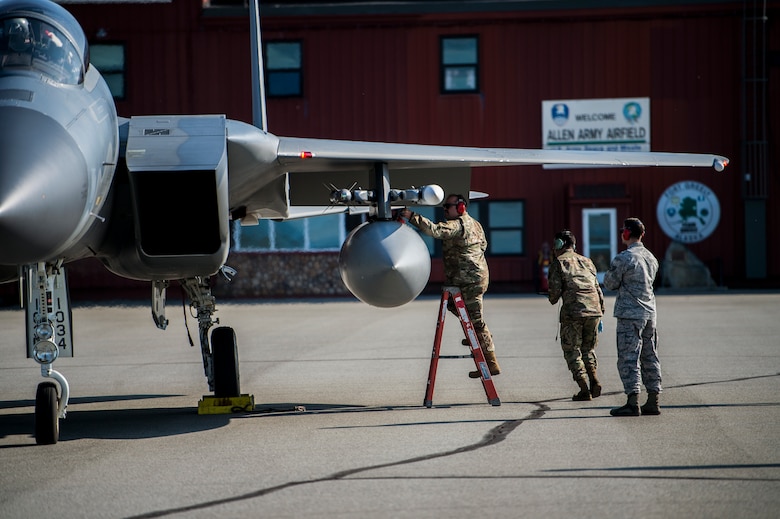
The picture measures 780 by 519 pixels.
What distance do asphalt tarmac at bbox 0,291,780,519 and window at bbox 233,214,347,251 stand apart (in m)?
13.1

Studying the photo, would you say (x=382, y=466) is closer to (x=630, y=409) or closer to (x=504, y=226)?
(x=630, y=409)

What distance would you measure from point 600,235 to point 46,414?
20862 mm

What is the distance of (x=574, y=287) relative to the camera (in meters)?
9.09

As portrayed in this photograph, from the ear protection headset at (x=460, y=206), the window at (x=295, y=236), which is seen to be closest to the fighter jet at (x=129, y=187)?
the ear protection headset at (x=460, y=206)

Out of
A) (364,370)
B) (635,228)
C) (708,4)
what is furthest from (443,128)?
(635,228)

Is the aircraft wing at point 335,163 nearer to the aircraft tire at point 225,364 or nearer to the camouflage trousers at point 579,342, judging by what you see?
the aircraft tire at point 225,364

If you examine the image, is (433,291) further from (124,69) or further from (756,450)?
(756,450)

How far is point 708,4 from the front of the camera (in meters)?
26.2

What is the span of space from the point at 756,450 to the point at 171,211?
4.37 metres

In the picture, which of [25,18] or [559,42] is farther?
[559,42]

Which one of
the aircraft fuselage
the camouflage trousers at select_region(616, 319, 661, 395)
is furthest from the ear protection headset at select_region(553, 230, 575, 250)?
the aircraft fuselage

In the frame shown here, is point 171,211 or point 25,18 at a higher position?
point 25,18

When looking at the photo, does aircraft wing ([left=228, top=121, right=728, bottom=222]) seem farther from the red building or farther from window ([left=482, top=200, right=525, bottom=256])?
window ([left=482, top=200, right=525, bottom=256])

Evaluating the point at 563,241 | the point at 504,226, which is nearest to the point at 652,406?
the point at 563,241
